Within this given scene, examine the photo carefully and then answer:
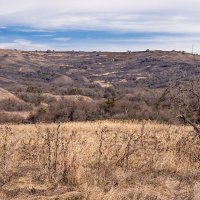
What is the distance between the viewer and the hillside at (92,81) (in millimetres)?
30531

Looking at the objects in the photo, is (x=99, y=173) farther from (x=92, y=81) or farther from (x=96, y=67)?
(x=96, y=67)

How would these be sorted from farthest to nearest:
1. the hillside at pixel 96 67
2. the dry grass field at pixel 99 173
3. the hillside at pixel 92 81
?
the hillside at pixel 96 67 < the hillside at pixel 92 81 < the dry grass field at pixel 99 173

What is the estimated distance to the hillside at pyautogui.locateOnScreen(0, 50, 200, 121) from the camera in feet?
100

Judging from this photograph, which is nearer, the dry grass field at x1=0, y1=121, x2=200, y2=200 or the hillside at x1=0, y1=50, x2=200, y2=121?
the dry grass field at x1=0, y1=121, x2=200, y2=200

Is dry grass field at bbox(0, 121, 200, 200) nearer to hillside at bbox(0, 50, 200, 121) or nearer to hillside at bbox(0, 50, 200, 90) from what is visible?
hillside at bbox(0, 50, 200, 121)

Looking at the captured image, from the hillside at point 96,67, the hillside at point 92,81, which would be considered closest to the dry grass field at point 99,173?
the hillside at point 92,81

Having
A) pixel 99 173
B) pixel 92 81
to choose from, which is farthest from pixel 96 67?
pixel 99 173

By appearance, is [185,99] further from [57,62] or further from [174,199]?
[57,62]

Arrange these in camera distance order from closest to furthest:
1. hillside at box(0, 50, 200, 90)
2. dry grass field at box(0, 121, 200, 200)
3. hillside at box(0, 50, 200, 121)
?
dry grass field at box(0, 121, 200, 200), hillside at box(0, 50, 200, 121), hillside at box(0, 50, 200, 90)

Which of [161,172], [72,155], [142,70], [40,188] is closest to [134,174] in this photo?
[161,172]

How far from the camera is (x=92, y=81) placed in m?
88.4

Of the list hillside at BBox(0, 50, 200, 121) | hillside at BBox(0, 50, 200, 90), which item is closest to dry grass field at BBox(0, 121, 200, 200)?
hillside at BBox(0, 50, 200, 121)

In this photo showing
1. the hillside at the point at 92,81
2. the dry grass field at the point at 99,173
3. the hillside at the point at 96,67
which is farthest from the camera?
the hillside at the point at 96,67

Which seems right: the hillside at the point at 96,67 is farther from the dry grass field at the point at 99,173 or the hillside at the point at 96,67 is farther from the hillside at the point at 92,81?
the dry grass field at the point at 99,173
